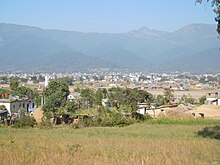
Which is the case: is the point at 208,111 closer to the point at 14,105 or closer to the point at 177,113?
the point at 177,113

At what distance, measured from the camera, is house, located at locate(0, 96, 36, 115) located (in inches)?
2200

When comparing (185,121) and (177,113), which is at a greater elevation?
(177,113)

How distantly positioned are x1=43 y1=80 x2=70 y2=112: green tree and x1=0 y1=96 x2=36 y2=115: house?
236 inches

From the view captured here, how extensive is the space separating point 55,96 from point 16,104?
947 cm

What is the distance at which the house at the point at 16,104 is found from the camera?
55.9 m

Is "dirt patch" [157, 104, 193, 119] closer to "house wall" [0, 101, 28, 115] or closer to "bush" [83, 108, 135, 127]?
"bush" [83, 108, 135, 127]

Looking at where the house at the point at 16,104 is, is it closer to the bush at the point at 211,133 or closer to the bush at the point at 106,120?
the bush at the point at 106,120

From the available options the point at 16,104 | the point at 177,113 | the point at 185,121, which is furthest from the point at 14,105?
the point at 185,121

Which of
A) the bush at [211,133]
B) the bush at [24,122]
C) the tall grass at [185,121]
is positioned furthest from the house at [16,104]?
the bush at [211,133]

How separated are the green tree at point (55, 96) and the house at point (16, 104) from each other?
5.99 metres

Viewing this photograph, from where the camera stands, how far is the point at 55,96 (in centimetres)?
5181

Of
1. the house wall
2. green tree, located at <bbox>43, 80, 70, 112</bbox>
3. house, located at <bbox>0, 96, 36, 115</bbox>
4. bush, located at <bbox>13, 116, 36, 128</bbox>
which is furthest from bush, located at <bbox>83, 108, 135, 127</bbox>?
the house wall

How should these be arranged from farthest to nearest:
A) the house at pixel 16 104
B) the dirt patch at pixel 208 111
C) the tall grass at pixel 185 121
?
the house at pixel 16 104, the dirt patch at pixel 208 111, the tall grass at pixel 185 121

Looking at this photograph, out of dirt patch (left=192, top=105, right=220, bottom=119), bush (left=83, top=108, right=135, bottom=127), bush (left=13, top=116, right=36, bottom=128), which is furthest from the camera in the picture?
dirt patch (left=192, top=105, right=220, bottom=119)
